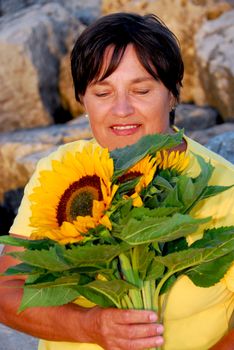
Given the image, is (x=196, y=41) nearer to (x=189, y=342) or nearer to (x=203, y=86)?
(x=203, y=86)

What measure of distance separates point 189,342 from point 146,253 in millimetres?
528

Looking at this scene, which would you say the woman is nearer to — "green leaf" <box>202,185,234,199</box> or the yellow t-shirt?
the yellow t-shirt

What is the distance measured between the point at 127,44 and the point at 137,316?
806mm

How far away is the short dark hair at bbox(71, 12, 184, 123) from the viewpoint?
7.44ft

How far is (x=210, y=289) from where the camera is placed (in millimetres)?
2244

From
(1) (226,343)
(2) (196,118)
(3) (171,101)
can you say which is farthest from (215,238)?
(2) (196,118)

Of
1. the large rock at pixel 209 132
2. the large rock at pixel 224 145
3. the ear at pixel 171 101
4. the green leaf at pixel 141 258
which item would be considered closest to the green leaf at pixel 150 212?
the green leaf at pixel 141 258

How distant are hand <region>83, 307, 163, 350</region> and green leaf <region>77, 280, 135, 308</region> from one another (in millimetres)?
25

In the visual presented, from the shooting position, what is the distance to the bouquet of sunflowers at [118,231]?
5.68 feet

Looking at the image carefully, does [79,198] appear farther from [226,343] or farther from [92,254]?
[226,343]

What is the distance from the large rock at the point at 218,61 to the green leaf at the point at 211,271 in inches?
254

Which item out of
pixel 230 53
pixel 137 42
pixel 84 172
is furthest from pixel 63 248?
pixel 230 53

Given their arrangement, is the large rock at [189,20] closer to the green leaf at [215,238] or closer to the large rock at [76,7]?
the large rock at [76,7]

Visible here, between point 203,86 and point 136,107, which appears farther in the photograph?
point 203,86
